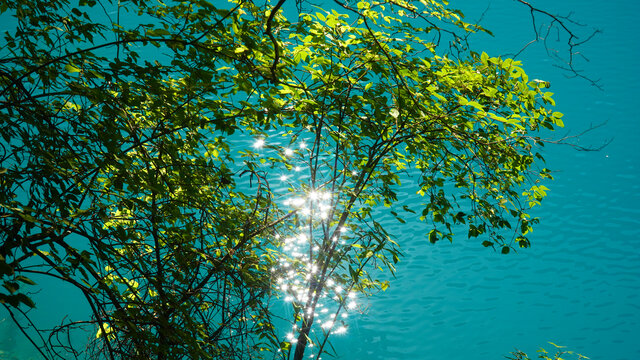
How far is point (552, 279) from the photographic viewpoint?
8242 mm

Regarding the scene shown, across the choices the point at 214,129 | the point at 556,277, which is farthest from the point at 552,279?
the point at 214,129

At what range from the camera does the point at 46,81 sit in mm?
1574

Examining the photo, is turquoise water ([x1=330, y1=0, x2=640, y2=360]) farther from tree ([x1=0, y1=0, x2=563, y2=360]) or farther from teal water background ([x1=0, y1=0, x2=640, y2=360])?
tree ([x1=0, y1=0, x2=563, y2=360])

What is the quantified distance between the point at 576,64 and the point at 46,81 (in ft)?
34.3

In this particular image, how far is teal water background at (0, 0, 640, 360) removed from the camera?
24.8ft

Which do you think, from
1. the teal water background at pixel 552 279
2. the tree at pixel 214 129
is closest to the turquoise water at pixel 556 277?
the teal water background at pixel 552 279

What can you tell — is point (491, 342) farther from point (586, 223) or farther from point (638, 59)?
point (638, 59)

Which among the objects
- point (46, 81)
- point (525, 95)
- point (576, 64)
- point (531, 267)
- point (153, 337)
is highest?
point (576, 64)

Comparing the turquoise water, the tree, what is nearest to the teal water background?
the turquoise water

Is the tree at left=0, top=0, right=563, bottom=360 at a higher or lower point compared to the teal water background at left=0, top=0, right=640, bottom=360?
lower

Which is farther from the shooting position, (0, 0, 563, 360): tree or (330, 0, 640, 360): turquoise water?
(330, 0, 640, 360): turquoise water

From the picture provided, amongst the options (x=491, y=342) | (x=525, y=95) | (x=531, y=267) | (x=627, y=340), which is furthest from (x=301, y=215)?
(x=627, y=340)

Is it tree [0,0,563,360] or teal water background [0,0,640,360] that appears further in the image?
teal water background [0,0,640,360]

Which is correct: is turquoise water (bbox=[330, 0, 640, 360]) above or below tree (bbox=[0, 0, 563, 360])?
above
